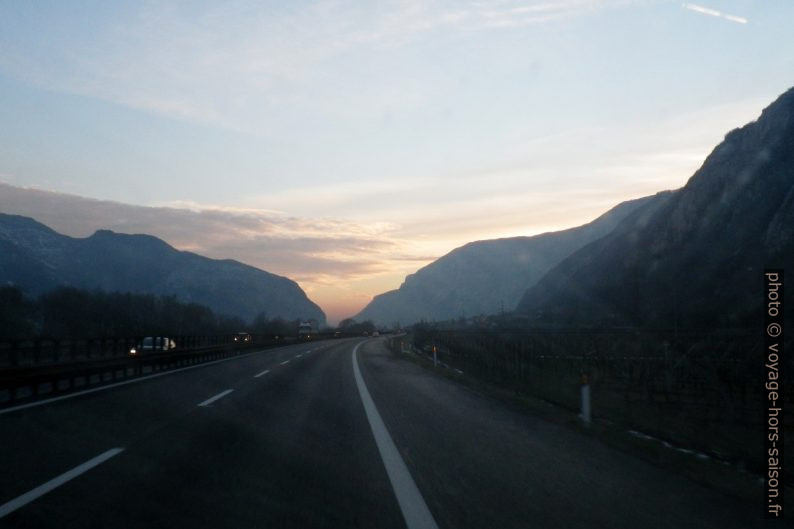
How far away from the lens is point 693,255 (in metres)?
69.4

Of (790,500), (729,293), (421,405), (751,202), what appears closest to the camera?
(790,500)

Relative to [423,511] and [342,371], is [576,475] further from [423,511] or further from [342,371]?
[342,371]

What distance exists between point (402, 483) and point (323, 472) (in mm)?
1196

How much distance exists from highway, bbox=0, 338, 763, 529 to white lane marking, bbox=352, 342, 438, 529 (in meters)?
0.02

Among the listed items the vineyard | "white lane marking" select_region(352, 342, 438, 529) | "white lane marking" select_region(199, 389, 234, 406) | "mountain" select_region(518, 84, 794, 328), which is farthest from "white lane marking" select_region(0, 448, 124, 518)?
"mountain" select_region(518, 84, 794, 328)

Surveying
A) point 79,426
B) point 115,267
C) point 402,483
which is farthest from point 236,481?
point 115,267

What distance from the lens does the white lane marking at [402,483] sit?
698cm

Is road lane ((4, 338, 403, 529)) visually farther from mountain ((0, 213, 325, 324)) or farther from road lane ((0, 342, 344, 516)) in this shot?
mountain ((0, 213, 325, 324))

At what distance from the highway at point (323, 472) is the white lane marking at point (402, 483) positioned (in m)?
0.02

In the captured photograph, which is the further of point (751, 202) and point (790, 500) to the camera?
point (751, 202)

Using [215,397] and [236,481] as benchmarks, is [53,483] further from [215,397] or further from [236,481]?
[215,397]

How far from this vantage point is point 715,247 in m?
66.8

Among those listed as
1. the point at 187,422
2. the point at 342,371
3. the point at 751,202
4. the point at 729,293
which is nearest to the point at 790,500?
the point at 187,422

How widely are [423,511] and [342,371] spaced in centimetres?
2318
